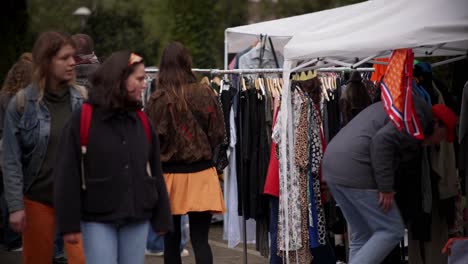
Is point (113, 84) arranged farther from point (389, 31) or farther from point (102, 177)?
point (389, 31)

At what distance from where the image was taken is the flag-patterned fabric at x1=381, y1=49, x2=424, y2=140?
265 inches

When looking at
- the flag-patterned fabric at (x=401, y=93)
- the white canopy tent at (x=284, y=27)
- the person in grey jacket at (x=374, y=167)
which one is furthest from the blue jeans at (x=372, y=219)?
the white canopy tent at (x=284, y=27)

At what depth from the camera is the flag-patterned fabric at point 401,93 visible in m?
6.73

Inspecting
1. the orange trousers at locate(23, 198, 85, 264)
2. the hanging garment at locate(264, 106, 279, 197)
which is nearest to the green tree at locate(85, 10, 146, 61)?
the hanging garment at locate(264, 106, 279, 197)

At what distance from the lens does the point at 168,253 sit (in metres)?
7.47

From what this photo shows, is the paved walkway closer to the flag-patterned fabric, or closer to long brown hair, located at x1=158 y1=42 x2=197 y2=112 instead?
long brown hair, located at x1=158 y1=42 x2=197 y2=112

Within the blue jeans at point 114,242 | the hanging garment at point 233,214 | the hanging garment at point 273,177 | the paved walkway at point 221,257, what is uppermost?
the blue jeans at point 114,242

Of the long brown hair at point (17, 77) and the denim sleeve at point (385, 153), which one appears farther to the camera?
the long brown hair at point (17, 77)

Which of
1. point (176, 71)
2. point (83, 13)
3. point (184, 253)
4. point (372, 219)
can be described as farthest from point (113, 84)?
point (83, 13)

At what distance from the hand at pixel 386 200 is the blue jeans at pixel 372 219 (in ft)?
0.16

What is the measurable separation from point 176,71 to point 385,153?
164 centimetres

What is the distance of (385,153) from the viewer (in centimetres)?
673

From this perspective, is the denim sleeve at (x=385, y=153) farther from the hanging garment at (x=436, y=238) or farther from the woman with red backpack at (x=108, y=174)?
the woman with red backpack at (x=108, y=174)

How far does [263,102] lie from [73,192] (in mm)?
3904
